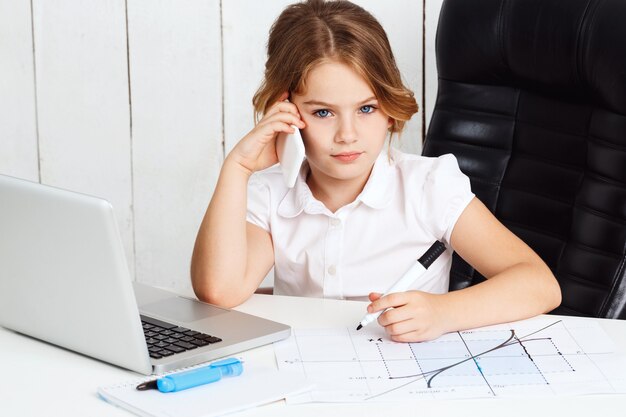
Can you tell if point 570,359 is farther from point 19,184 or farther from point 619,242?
point 19,184

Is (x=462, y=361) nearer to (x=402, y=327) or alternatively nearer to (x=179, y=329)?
(x=402, y=327)

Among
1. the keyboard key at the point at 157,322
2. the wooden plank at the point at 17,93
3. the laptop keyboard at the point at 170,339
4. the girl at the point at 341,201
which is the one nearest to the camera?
the laptop keyboard at the point at 170,339

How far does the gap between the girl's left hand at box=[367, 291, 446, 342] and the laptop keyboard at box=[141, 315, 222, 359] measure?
0.72 feet

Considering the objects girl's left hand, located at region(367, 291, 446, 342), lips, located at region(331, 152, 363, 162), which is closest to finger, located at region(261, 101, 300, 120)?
lips, located at region(331, 152, 363, 162)

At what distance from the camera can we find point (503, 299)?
4.56ft

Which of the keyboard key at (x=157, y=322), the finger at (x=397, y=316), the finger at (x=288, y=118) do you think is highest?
the finger at (x=288, y=118)

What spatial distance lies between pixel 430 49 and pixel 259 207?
1068 millimetres

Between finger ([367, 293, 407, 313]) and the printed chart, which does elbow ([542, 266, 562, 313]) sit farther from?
finger ([367, 293, 407, 313])

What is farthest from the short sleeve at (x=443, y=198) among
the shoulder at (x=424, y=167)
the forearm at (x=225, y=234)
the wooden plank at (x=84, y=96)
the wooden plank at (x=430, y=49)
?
the wooden plank at (x=84, y=96)

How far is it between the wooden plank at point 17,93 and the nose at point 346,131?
136cm

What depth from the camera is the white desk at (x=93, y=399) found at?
3.39 ft

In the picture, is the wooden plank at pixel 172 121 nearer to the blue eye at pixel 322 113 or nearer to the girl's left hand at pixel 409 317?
the blue eye at pixel 322 113

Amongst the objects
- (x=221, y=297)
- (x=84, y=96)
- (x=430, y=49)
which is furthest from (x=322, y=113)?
(x=84, y=96)

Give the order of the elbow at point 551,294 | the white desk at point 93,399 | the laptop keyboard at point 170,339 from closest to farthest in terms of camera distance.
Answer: the white desk at point 93,399 → the laptop keyboard at point 170,339 → the elbow at point 551,294
